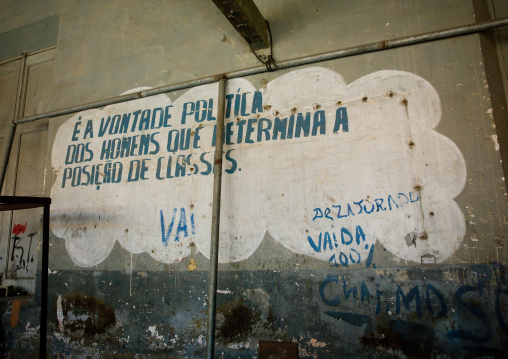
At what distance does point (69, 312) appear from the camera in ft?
10.3

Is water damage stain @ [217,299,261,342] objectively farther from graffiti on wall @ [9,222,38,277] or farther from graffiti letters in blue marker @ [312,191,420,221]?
graffiti on wall @ [9,222,38,277]

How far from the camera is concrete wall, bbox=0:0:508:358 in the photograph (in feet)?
7.11

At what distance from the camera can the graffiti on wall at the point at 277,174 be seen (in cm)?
229

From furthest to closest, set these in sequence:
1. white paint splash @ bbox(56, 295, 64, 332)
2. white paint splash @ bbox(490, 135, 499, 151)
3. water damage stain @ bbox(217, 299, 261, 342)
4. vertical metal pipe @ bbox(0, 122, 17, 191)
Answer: vertical metal pipe @ bbox(0, 122, 17, 191)
white paint splash @ bbox(56, 295, 64, 332)
water damage stain @ bbox(217, 299, 261, 342)
white paint splash @ bbox(490, 135, 499, 151)

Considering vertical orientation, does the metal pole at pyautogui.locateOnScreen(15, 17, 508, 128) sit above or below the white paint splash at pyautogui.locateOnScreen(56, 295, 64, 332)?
above

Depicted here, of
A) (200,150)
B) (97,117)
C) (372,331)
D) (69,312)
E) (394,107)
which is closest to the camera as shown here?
(372,331)

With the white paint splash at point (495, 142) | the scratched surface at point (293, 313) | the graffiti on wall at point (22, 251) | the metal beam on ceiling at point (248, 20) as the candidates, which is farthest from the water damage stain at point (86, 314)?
the white paint splash at point (495, 142)

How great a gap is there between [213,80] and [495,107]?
2098mm

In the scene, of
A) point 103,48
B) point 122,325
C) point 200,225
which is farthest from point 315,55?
point 122,325

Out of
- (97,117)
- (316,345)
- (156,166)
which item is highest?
(97,117)

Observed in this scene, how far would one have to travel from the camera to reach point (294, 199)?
101 inches

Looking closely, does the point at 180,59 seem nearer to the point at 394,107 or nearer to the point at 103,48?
the point at 103,48

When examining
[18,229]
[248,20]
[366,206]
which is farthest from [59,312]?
[248,20]

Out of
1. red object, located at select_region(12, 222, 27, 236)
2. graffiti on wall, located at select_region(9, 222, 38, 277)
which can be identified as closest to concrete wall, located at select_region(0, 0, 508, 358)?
graffiti on wall, located at select_region(9, 222, 38, 277)
